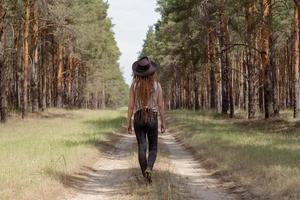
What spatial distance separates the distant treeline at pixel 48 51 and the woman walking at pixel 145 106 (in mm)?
19689

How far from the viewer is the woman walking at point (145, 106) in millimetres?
9836

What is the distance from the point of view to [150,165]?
382 inches

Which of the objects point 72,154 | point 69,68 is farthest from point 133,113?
point 69,68

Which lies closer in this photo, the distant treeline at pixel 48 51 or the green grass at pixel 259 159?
the green grass at pixel 259 159

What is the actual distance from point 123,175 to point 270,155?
12.6 ft

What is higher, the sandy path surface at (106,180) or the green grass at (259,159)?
the green grass at (259,159)

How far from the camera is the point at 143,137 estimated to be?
32.7ft

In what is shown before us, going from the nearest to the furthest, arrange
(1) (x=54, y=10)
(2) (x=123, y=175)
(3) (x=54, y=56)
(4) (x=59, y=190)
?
1. (4) (x=59, y=190)
2. (2) (x=123, y=175)
3. (1) (x=54, y=10)
4. (3) (x=54, y=56)

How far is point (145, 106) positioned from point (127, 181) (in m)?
1.70

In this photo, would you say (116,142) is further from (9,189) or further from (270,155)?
(9,189)

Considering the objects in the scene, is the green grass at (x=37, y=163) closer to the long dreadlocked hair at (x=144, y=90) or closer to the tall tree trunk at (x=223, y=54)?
the long dreadlocked hair at (x=144, y=90)

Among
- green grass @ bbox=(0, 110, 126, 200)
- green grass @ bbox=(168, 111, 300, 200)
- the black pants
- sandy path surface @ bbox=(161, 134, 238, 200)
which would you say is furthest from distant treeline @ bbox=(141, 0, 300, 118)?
the black pants

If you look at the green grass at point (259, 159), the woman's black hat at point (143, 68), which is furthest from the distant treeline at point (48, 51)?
the woman's black hat at point (143, 68)

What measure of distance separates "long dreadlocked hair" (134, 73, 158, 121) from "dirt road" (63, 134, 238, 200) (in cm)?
155
